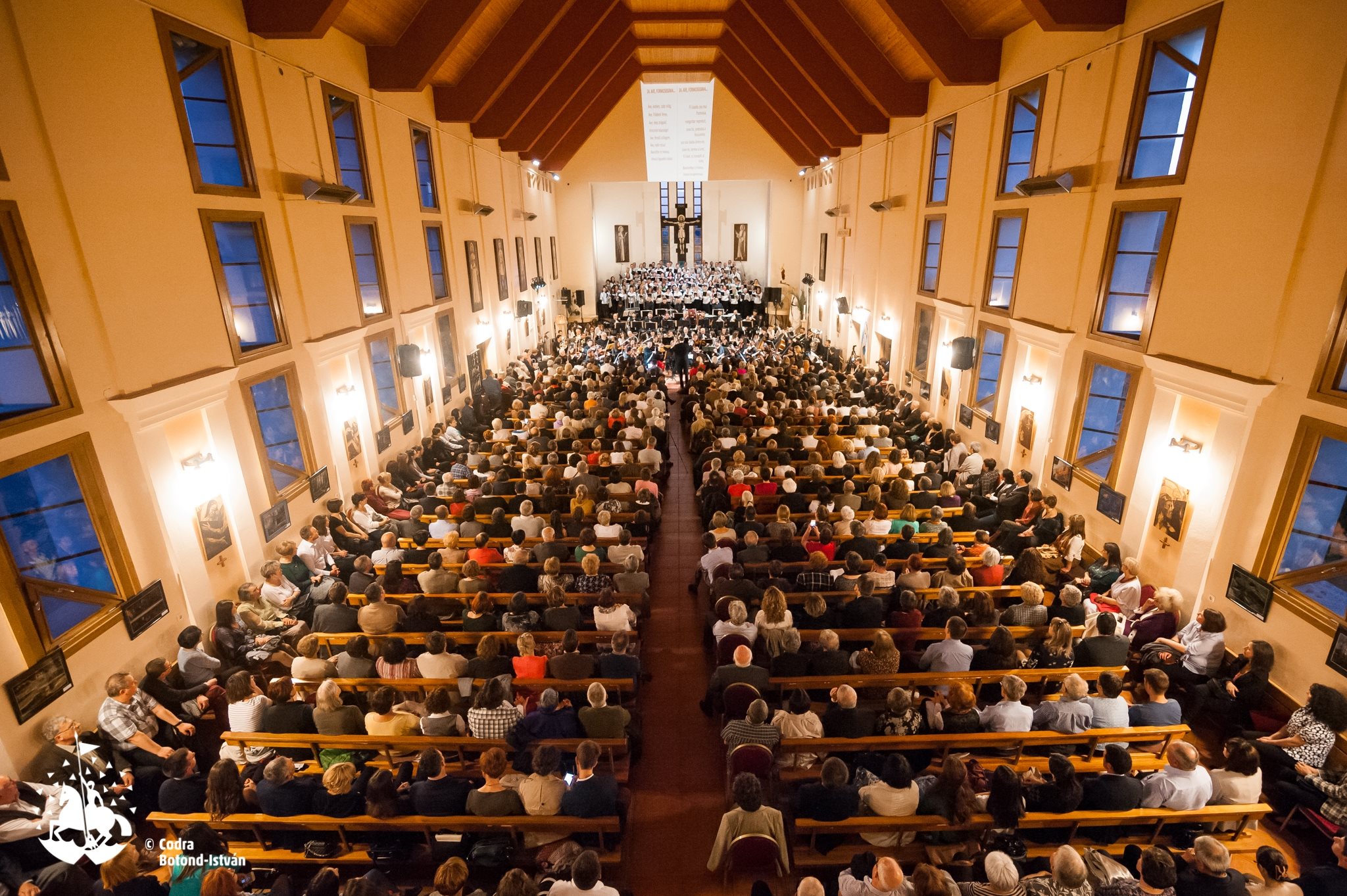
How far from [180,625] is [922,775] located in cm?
702

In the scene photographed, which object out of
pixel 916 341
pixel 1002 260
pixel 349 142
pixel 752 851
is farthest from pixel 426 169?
pixel 752 851

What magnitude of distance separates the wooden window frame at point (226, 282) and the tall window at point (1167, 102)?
10533 millimetres

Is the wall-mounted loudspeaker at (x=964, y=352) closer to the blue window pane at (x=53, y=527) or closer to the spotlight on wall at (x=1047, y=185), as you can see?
the spotlight on wall at (x=1047, y=185)

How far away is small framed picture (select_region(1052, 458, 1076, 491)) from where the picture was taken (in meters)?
9.05

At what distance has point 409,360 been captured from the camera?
11.8 meters

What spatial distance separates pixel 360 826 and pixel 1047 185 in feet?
33.4

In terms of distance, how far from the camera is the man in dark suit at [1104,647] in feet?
18.9

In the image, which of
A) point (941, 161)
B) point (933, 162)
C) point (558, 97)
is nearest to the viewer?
point (941, 161)

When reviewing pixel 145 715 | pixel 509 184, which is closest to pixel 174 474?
pixel 145 715

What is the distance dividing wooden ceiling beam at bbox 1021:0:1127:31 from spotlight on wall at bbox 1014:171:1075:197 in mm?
1692

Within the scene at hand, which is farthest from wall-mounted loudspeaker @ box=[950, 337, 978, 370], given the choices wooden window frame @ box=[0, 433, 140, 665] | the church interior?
wooden window frame @ box=[0, 433, 140, 665]

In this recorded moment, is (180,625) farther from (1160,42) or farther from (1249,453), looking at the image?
(1160,42)

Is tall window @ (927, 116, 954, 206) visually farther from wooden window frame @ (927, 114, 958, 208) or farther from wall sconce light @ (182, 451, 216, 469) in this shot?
wall sconce light @ (182, 451, 216, 469)

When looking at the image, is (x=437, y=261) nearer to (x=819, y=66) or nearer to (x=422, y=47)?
(x=422, y=47)
